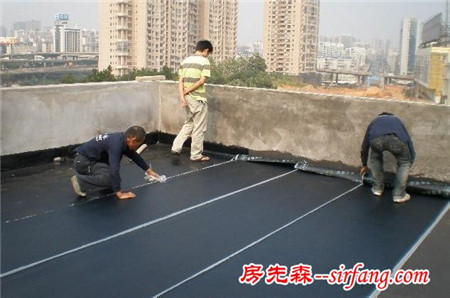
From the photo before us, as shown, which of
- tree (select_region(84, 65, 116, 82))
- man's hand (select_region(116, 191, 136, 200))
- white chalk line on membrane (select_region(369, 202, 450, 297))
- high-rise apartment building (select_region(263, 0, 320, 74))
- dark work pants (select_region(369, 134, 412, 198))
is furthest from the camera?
high-rise apartment building (select_region(263, 0, 320, 74))

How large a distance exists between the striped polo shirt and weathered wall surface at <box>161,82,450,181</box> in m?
0.71

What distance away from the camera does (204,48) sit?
712 cm

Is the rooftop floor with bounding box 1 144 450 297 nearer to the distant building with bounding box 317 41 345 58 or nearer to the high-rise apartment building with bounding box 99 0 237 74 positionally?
the high-rise apartment building with bounding box 99 0 237 74

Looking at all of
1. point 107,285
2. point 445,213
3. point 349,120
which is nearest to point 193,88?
point 349,120

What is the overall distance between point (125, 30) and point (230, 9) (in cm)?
1074

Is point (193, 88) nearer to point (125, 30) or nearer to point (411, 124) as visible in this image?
point (411, 124)

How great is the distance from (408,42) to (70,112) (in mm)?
75882

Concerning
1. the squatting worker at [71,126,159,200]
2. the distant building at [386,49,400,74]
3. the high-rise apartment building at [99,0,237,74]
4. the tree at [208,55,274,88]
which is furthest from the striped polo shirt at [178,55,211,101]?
the distant building at [386,49,400,74]

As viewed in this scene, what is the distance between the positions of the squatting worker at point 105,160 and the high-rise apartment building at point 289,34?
5198 cm

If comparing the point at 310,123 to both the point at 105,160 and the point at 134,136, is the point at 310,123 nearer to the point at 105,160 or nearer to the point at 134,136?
the point at 134,136

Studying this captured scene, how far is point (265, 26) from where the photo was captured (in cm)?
5866

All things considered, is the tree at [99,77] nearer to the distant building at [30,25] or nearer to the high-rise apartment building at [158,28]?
the distant building at [30,25]

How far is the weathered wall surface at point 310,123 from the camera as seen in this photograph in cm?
615

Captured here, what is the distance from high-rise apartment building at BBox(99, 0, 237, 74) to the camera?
5184 centimetres
